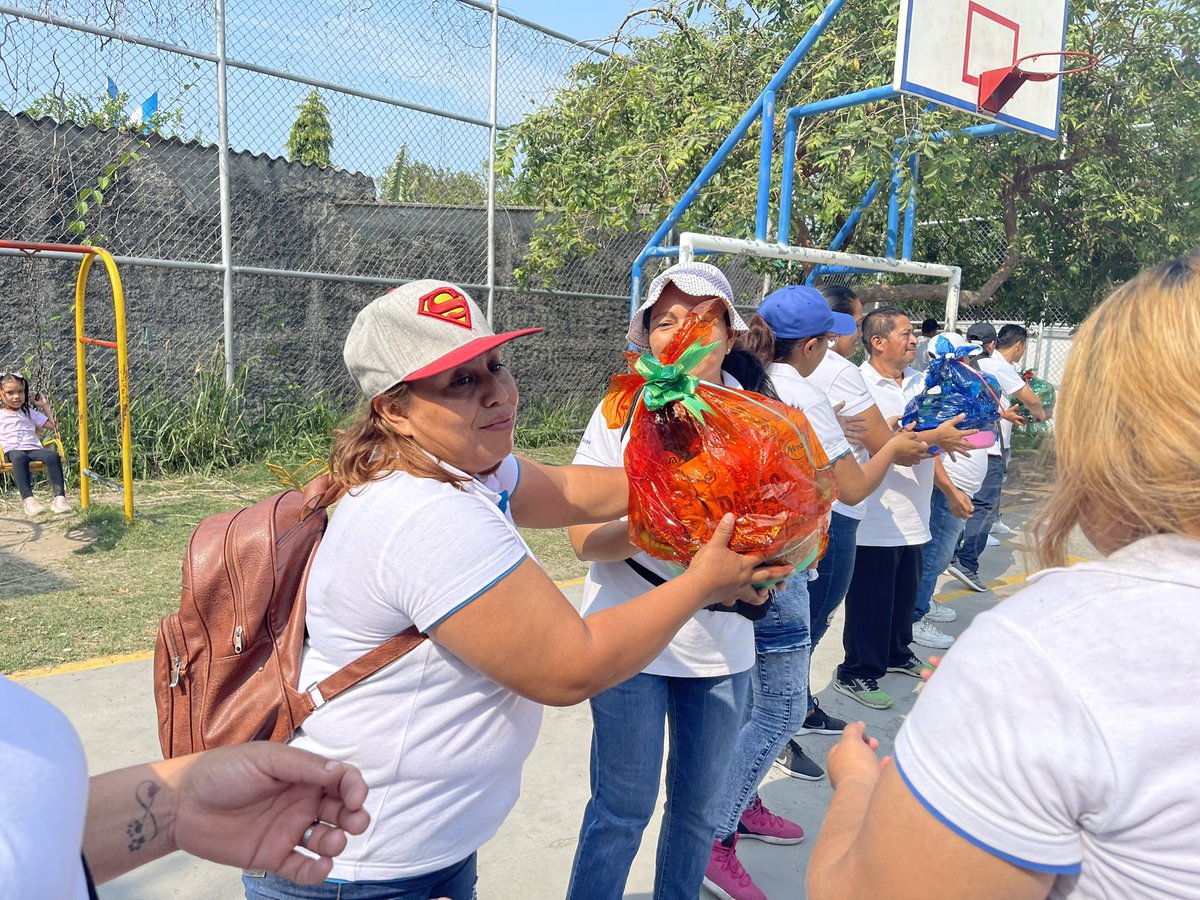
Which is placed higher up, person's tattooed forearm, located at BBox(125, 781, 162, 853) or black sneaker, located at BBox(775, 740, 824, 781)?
person's tattooed forearm, located at BBox(125, 781, 162, 853)

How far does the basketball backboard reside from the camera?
630 centimetres

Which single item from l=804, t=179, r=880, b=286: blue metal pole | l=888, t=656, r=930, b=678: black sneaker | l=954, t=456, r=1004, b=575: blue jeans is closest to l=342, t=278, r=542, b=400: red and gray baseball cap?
l=888, t=656, r=930, b=678: black sneaker

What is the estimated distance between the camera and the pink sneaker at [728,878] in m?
2.70

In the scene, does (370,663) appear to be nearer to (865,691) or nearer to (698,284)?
(698,284)

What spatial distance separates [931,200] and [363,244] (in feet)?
16.5

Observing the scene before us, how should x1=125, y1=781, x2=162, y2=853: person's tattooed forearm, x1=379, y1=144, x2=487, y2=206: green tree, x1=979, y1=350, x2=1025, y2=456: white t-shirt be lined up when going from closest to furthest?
x1=125, y1=781, x2=162, y2=853: person's tattooed forearm → x1=979, y1=350, x2=1025, y2=456: white t-shirt → x1=379, y1=144, x2=487, y2=206: green tree

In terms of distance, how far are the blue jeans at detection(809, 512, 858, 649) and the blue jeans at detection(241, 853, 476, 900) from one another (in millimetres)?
2260

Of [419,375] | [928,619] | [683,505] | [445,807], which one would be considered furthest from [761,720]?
[928,619]

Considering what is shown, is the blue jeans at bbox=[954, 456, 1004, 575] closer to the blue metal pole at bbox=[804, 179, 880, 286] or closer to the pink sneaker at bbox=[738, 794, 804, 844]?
the blue metal pole at bbox=[804, 179, 880, 286]

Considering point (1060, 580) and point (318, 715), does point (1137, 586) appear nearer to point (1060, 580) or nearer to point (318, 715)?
point (1060, 580)

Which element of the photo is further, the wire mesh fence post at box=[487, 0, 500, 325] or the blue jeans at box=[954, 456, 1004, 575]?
the wire mesh fence post at box=[487, 0, 500, 325]

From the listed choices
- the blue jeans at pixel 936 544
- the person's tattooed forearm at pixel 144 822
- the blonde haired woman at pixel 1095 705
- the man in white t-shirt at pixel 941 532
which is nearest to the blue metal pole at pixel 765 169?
the man in white t-shirt at pixel 941 532

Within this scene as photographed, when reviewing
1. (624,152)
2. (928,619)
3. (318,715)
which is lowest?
(928,619)

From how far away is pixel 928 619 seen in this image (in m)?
5.39
